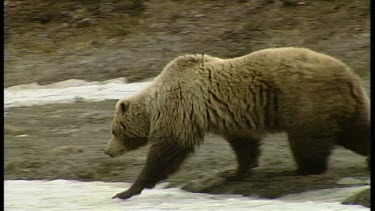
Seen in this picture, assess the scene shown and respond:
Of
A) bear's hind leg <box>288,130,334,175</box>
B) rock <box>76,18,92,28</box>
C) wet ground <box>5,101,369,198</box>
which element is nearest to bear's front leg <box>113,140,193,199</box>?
wet ground <box>5,101,369,198</box>

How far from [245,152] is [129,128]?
105 cm

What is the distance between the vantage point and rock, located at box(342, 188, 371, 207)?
7025mm

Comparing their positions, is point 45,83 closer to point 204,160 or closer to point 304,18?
point 304,18

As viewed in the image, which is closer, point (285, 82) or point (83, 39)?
point (285, 82)

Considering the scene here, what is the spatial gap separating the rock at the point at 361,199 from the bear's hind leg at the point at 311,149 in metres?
1.01

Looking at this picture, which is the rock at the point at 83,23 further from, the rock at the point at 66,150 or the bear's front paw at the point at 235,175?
the bear's front paw at the point at 235,175

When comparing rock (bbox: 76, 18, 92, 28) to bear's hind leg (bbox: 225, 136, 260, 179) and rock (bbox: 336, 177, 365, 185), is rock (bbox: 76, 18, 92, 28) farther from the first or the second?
rock (bbox: 336, 177, 365, 185)

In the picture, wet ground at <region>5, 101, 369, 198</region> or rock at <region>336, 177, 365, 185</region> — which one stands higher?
rock at <region>336, 177, 365, 185</region>

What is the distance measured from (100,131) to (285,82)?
4.76 m

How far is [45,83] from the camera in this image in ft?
55.4

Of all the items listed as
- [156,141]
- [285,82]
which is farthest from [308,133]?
[156,141]

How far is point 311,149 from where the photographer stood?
8.20 meters

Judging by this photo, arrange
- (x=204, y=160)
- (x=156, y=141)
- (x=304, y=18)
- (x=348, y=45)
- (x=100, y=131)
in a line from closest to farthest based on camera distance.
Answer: (x=156, y=141) < (x=204, y=160) < (x=100, y=131) < (x=348, y=45) < (x=304, y=18)

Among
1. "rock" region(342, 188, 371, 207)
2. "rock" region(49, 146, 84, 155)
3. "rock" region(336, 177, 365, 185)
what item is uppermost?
"rock" region(342, 188, 371, 207)
